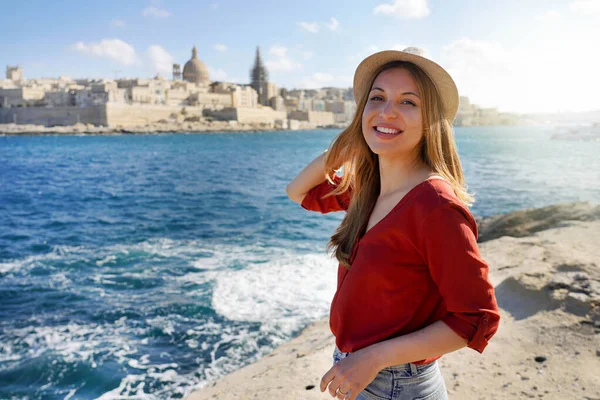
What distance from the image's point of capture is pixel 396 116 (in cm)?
104

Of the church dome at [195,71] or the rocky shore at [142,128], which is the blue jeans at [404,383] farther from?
the church dome at [195,71]

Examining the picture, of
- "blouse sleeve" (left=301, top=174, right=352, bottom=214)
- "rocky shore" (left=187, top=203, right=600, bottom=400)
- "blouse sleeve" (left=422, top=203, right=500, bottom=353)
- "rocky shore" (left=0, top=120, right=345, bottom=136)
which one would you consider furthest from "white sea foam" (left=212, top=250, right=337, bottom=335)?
"rocky shore" (left=0, top=120, right=345, bottom=136)

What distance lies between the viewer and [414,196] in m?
0.94

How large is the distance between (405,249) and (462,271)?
12 centimetres

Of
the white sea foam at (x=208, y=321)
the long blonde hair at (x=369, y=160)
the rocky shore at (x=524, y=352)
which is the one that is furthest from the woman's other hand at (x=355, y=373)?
the white sea foam at (x=208, y=321)

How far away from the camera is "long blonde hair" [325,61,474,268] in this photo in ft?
3.43

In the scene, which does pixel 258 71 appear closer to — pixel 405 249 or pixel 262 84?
pixel 262 84

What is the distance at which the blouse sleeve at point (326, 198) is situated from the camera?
1.42 m

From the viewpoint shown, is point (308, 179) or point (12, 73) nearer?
point (308, 179)

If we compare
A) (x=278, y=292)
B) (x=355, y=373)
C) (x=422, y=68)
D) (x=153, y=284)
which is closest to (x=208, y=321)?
(x=278, y=292)

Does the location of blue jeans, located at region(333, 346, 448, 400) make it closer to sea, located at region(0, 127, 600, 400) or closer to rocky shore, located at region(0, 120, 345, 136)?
sea, located at region(0, 127, 600, 400)

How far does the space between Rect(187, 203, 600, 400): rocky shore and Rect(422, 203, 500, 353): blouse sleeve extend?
5.22ft

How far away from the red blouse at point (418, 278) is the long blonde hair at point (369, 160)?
3.2 inches

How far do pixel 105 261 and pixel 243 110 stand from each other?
5853cm
